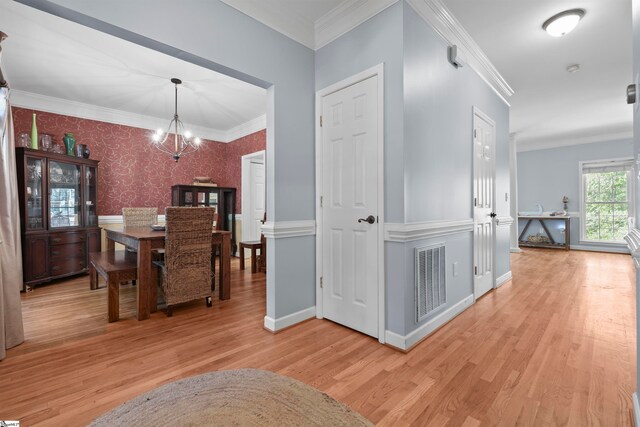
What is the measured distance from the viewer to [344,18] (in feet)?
7.63

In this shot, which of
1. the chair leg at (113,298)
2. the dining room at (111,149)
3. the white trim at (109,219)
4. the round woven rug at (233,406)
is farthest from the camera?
the white trim at (109,219)

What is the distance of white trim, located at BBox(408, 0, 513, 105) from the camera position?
2188mm

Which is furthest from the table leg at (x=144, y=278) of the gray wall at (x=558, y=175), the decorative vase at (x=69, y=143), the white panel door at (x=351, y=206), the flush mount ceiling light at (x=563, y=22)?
the gray wall at (x=558, y=175)

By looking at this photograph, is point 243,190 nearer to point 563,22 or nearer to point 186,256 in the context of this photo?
point 186,256

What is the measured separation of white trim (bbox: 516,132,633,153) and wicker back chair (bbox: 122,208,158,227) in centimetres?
815

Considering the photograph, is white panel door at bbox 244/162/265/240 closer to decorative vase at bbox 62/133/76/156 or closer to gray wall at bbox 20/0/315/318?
decorative vase at bbox 62/133/76/156

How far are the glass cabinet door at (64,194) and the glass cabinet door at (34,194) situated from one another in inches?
3.9

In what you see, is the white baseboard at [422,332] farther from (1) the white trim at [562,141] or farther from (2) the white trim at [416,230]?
(1) the white trim at [562,141]

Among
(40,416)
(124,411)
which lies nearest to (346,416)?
(124,411)

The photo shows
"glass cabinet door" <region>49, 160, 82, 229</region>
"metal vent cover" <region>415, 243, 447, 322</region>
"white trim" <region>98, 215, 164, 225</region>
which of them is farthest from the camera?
"white trim" <region>98, 215, 164, 225</region>

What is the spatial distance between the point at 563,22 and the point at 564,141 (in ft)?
18.8

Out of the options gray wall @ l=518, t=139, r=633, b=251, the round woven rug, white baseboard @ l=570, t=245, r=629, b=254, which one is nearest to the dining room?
the round woven rug

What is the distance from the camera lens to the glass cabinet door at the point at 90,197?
4115 mm

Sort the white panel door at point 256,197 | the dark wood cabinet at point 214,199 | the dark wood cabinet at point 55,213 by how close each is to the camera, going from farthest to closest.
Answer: the white panel door at point 256,197, the dark wood cabinet at point 214,199, the dark wood cabinet at point 55,213
